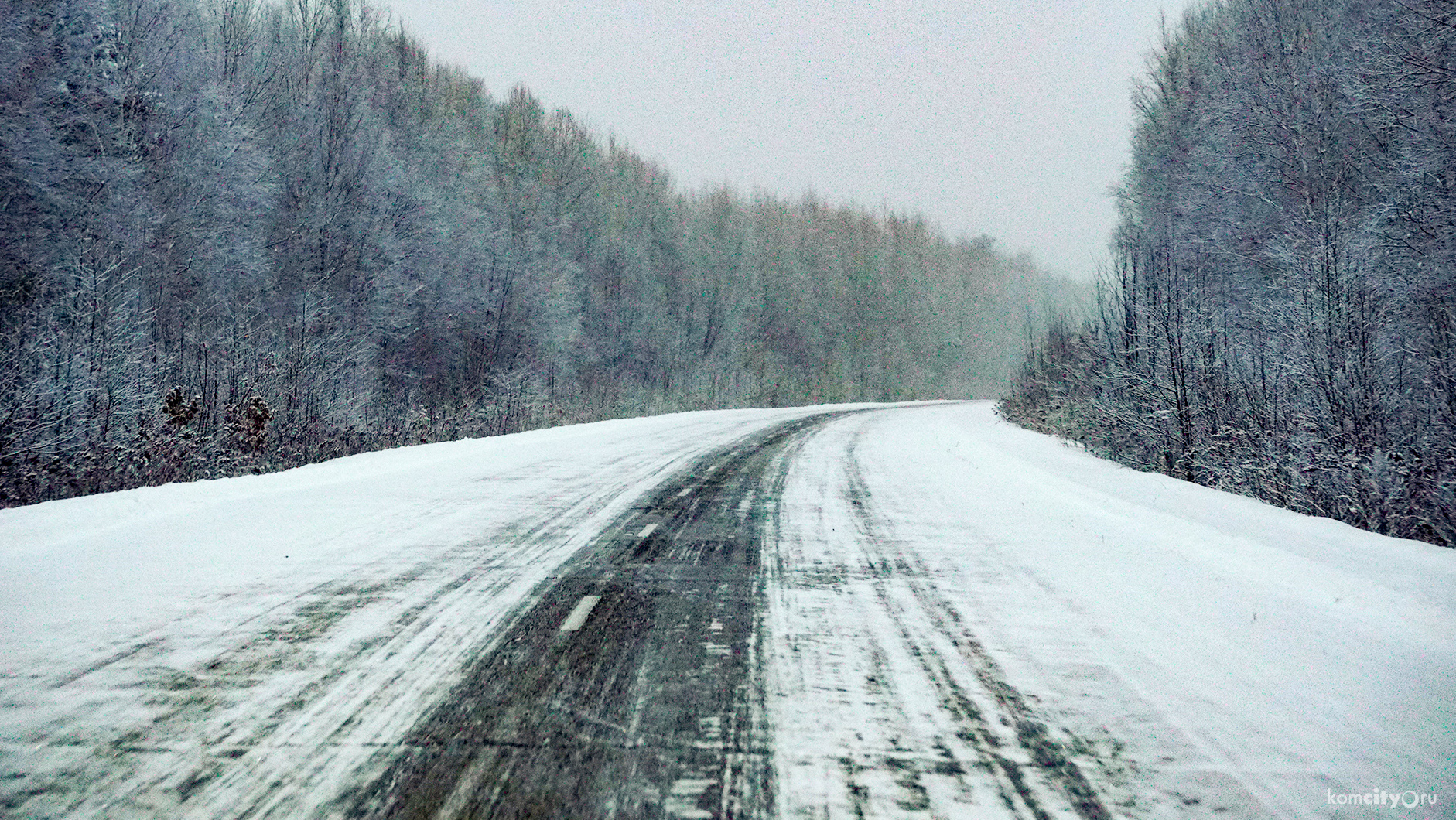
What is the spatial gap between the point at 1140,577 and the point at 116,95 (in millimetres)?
20381

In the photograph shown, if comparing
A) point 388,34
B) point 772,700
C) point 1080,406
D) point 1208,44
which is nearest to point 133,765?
point 772,700

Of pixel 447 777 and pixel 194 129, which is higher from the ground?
pixel 194 129

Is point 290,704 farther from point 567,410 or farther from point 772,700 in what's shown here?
point 567,410

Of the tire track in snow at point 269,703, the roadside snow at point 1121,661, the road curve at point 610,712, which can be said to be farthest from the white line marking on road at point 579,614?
the roadside snow at point 1121,661

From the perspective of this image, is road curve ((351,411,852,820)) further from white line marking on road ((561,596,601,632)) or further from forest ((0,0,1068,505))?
forest ((0,0,1068,505))

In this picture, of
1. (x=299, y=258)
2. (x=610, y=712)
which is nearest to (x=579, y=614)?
(x=610, y=712)

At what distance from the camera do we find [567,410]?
24.3 metres

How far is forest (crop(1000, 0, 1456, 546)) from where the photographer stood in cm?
848

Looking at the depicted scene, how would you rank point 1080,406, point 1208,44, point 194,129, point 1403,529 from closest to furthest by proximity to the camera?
point 1403,529 → point 1080,406 → point 194,129 → point 1208,44

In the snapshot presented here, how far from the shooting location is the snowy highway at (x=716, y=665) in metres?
2.53

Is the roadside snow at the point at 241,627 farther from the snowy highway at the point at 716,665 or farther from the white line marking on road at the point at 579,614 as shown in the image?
the white line marking on road at the point at 579,614

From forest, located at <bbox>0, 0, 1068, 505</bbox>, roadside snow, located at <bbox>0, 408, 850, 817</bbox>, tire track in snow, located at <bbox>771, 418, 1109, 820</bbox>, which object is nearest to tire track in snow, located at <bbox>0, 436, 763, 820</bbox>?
roadside snow, located at <bbox>0, 408, 850, 817</bbox>

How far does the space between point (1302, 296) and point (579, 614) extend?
9892mm

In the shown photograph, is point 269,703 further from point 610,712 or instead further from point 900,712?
point 900,712
